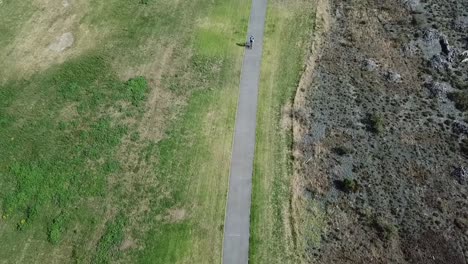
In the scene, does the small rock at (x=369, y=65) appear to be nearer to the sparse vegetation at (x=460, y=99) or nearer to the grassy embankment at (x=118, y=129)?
the sparse vegetation at (x=460, y=99)

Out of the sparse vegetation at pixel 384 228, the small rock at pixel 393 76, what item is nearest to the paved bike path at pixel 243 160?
the sparse vegetation at pixel 384 228

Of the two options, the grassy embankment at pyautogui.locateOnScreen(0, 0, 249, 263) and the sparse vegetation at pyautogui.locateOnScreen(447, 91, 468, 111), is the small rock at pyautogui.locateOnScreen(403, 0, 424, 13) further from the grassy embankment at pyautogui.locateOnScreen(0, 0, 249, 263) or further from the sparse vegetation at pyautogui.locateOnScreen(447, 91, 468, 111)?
the grassy embankment at pyautogui.locateOnScreen(0, 0, 249, 263)

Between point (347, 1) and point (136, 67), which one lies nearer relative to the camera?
point (136, 67)

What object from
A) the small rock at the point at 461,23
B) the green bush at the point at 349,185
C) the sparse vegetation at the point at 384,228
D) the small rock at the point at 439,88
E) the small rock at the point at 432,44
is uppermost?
the small rock at the point at 461,23

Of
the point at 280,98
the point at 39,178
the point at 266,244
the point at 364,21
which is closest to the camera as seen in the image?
the point at 266,244

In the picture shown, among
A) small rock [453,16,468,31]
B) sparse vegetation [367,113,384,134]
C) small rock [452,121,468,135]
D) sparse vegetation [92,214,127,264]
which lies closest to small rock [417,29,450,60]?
small rock [453,16,468,31]

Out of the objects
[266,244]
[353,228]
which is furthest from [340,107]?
[266,244]

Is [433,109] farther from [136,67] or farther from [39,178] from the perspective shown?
[39,178]
